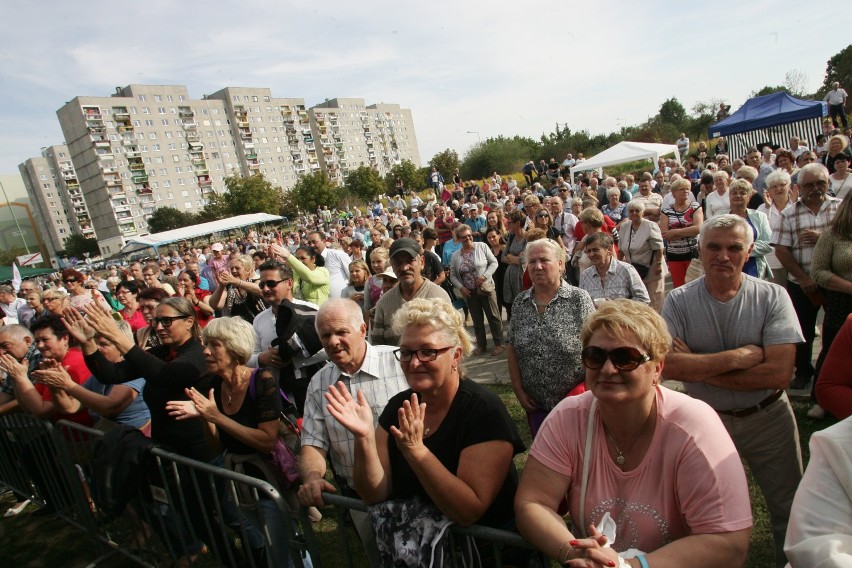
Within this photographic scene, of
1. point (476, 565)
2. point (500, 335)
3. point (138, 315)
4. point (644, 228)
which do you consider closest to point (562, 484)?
point (476, 565)

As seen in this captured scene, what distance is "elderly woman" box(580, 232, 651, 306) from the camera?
384 cm

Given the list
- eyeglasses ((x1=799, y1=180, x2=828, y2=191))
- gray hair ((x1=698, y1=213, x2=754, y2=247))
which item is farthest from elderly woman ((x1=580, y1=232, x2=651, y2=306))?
eyeglasses ((x1=799, y1=180, x2=828, y2=191))

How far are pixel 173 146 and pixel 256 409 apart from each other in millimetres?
107830

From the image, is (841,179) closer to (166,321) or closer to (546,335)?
(546,335)

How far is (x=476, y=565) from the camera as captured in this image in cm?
191

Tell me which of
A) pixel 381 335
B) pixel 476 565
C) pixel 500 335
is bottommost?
pixel 500 335

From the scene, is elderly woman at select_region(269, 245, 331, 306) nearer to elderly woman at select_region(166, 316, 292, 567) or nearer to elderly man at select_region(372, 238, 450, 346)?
elderly man at select_region(372, 238, 450, 346)

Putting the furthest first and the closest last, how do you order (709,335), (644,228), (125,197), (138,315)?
(125,197)
(138,315)
(644,228)
(709,335)

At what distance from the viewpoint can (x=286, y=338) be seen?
3.66m

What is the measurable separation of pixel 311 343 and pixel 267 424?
0.94 meters

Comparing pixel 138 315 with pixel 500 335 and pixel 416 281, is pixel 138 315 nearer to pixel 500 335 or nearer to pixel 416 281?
pixel 416 281

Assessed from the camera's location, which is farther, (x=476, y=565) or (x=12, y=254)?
(x=12, y=254)

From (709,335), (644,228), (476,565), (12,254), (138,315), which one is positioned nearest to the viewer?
(476,565)

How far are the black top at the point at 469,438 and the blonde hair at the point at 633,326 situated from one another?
1.55ft
